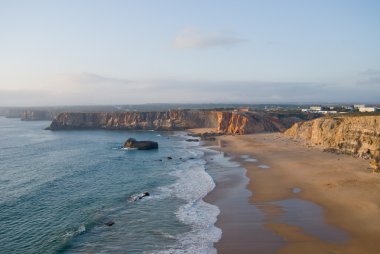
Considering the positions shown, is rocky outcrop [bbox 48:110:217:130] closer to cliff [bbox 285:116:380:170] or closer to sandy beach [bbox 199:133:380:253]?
cliff [bbox 285:116:380:170]

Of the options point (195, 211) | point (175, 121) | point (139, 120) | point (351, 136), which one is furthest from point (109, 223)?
point (139, 120)

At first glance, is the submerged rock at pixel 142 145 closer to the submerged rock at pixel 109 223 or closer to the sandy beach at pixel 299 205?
the sandy beach at pixel 299 205

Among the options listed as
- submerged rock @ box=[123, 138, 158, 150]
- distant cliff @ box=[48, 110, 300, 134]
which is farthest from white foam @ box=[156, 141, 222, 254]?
distant cliff @ box=[48, 110, 300, 134]

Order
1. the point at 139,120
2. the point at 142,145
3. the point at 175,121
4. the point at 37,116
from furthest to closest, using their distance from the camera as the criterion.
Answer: the point at 37,116, the point at 139,120, the point at 175,121, the point at 142,145

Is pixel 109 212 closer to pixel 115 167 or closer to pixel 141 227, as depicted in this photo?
pixel 141 227

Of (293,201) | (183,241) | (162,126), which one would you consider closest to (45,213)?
(183,241)

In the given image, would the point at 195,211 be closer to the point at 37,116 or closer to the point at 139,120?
the point at 139,120

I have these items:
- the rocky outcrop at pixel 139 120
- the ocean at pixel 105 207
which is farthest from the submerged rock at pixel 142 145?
the rocky outcrop at pixel 139 120

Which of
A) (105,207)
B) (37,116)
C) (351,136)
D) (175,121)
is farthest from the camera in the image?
(37,116)
